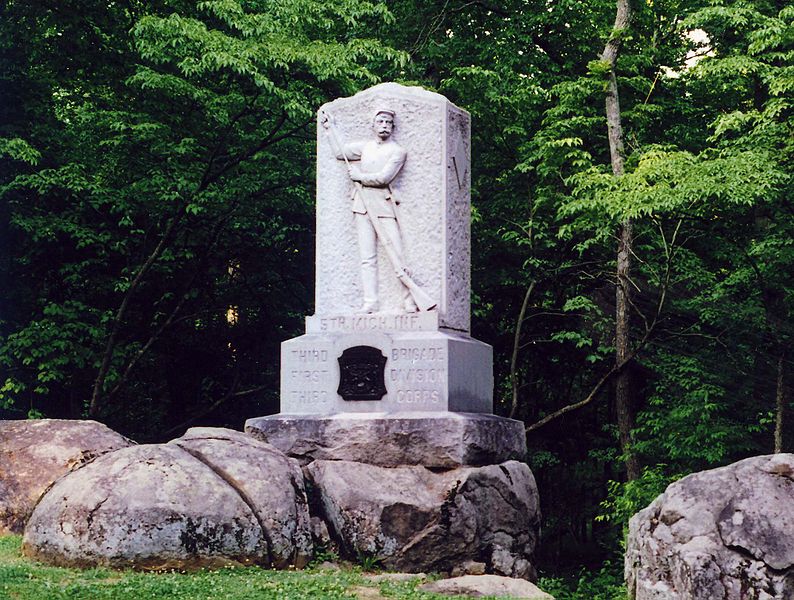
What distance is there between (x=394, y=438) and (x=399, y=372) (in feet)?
1.94

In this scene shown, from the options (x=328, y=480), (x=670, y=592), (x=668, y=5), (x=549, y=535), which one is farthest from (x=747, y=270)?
(x=670, y=592)

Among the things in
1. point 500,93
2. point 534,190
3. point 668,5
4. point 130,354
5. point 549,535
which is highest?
point 668,5

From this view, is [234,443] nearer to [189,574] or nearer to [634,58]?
[189,574]

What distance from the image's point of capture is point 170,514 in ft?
Result: 25.2

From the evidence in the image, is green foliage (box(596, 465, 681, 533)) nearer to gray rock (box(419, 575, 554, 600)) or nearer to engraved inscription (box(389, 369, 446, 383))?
engraved inscription (box(389, 369, 446, 383))

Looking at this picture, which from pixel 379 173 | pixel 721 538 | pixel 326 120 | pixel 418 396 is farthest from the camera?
pixel 326 120

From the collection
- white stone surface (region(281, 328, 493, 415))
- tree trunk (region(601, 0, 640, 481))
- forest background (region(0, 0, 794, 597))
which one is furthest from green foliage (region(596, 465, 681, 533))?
white stone surface (region(281, 328, 493, 415))

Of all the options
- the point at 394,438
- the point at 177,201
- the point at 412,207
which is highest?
the point at 177,201

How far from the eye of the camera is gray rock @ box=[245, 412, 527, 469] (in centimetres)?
931

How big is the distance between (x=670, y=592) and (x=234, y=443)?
3783 mm

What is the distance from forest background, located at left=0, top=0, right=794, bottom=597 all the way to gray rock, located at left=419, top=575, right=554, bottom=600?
21.1ft

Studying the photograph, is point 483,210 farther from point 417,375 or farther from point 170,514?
point 170,514

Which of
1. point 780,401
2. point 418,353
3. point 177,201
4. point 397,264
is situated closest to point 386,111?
point 397,264

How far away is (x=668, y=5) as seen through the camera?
62.8 ft
